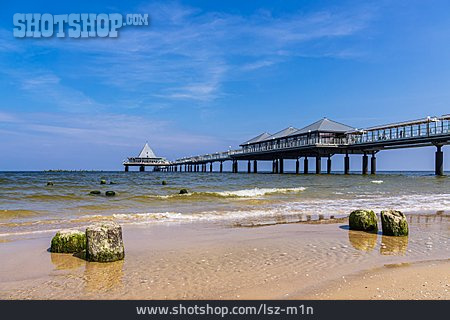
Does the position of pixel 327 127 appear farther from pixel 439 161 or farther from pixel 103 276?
pixel 103 276

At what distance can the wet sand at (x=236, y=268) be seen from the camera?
167 inches

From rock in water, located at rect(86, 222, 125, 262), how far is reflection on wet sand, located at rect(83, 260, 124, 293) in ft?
0.37

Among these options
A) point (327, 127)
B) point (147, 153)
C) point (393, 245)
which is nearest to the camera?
point (393, 245)

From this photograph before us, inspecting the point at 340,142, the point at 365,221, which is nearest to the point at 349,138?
the point at 340,142

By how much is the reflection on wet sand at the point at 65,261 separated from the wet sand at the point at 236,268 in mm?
14

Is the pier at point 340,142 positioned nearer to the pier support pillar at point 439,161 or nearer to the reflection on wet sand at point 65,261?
the pier support pillar at point 439,161

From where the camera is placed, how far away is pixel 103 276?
16.3 ft

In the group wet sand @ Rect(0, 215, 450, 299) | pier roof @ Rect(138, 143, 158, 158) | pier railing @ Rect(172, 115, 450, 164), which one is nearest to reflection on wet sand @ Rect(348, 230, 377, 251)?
wet sand @ Rect(0, 215, 450, 299)

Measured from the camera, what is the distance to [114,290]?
4.35 metres

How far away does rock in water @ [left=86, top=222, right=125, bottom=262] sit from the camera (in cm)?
575

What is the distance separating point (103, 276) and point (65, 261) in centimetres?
121

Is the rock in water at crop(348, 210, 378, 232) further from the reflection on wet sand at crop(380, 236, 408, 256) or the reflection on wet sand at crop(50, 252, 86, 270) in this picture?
the reflection on wet sand at crop(50, 252, 86, 270)

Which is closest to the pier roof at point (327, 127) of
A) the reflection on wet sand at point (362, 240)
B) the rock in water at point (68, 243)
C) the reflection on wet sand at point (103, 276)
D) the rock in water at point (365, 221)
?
the rock in water at point (365, 221)
